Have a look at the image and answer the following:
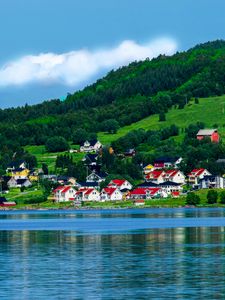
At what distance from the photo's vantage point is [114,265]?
5816 centimetres

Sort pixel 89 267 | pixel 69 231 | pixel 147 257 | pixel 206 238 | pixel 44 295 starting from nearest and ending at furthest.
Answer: pixel 44 295
pixel 89 267
pixel 147 257
pixel 206 238
pixel 69 231

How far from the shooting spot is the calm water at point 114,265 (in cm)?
4666

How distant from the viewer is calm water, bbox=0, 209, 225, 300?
46656mm

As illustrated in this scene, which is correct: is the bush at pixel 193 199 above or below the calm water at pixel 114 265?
above

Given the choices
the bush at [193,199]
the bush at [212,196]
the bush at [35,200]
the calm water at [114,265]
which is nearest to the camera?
the calm water at [114,265]

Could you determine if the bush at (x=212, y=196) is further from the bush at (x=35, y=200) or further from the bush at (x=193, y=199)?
the bush at (x=35, y=200)

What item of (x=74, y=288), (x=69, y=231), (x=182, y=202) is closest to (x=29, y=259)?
(x=74, y=288)

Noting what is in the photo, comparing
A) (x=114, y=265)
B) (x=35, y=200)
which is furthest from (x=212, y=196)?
(x=114, y=265)

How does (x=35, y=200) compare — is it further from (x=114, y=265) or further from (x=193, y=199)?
(x=114, y=265)

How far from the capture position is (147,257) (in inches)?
2490

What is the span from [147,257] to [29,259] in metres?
7.86

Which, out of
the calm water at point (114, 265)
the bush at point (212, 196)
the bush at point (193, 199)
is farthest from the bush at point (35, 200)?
the calm water at point (114, 265)

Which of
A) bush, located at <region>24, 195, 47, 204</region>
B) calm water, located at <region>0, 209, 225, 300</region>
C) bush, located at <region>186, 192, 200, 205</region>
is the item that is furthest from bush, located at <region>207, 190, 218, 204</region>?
calm water, located at <region>0, 209, 225, 300</region>

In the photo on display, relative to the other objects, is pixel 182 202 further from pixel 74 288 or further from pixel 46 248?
pixel 74 288
